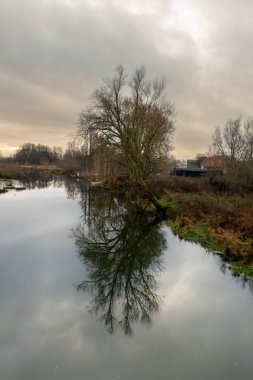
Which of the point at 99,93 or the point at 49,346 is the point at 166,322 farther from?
the point at 99,93

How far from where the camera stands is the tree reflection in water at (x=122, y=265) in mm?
7094

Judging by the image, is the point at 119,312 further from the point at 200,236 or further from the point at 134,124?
the point at 134,124

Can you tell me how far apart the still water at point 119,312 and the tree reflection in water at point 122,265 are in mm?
33

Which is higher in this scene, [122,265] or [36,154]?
[36,154]

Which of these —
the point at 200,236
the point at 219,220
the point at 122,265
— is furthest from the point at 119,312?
the point at 219,220

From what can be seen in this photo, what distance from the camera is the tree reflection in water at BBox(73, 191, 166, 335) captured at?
7.09 m

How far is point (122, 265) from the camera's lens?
1017 cm

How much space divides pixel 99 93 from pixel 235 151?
24.4 meters

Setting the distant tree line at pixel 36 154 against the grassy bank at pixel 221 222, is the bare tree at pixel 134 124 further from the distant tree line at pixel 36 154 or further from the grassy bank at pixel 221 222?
A: the distant tree line at pixel 36 154

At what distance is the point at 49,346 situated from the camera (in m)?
5.52

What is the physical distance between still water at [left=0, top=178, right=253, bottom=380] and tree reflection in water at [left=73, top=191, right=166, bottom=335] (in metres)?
0.03

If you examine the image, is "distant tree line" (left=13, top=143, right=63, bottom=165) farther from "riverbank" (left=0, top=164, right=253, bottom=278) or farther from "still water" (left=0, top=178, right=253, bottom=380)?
"still water" (left=0, top=178, right=253, bottom=380)

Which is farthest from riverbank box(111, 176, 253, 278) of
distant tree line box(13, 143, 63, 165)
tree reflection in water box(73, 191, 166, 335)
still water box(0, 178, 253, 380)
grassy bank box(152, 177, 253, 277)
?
distant tree line box(13, 143, 63, 165)

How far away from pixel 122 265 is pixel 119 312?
323 cm
